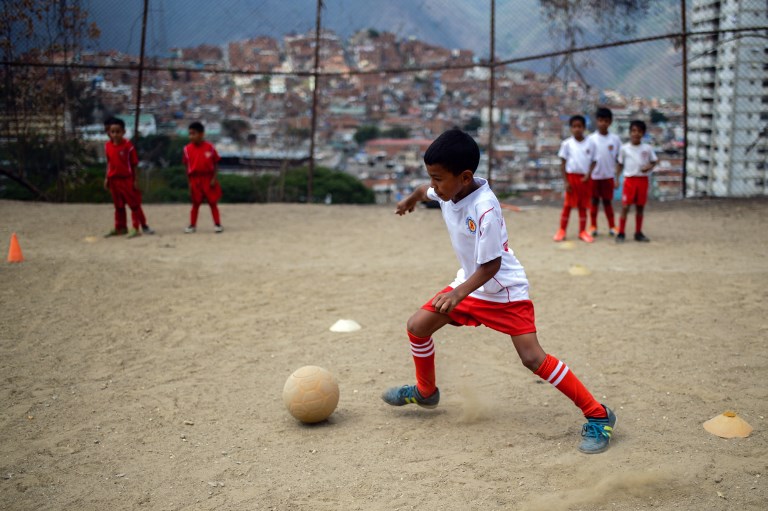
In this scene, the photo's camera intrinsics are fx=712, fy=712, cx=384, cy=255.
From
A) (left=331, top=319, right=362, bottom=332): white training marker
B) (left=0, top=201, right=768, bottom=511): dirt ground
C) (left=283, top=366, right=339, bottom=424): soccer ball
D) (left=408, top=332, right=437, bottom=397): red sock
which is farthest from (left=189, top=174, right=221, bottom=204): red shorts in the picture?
(left=408, top=332, right=437, bottom=397): red sock

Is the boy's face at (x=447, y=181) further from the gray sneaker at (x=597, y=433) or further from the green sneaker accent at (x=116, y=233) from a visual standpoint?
the green sneaker accent at (x=116, y=233)

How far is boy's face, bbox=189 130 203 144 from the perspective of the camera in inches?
400

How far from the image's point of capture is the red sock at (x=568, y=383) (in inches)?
144

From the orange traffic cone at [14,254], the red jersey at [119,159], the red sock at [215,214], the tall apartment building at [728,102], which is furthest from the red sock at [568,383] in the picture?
the tall apartment building at [728,102]

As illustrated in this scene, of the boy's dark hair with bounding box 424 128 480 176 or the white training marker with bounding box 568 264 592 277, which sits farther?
the white training marker with bounding box 568 264 592 277

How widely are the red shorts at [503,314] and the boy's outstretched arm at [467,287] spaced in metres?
0.18

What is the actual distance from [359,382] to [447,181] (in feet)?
5.67

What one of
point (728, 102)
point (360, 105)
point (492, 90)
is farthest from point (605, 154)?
point (360, 105)

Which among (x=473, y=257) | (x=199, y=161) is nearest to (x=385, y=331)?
(x=473, y=257)

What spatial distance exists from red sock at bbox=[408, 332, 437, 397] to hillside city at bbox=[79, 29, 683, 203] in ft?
31.4

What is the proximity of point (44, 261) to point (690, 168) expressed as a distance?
10498 mm

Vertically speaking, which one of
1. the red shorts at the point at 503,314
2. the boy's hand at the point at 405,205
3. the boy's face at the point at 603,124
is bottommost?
the red shorts at the point at 503,314

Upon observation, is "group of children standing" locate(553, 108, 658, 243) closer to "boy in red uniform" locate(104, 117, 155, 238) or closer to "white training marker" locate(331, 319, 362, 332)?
"white training marker" locate(331, 319, 362, 332)

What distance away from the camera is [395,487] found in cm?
327
